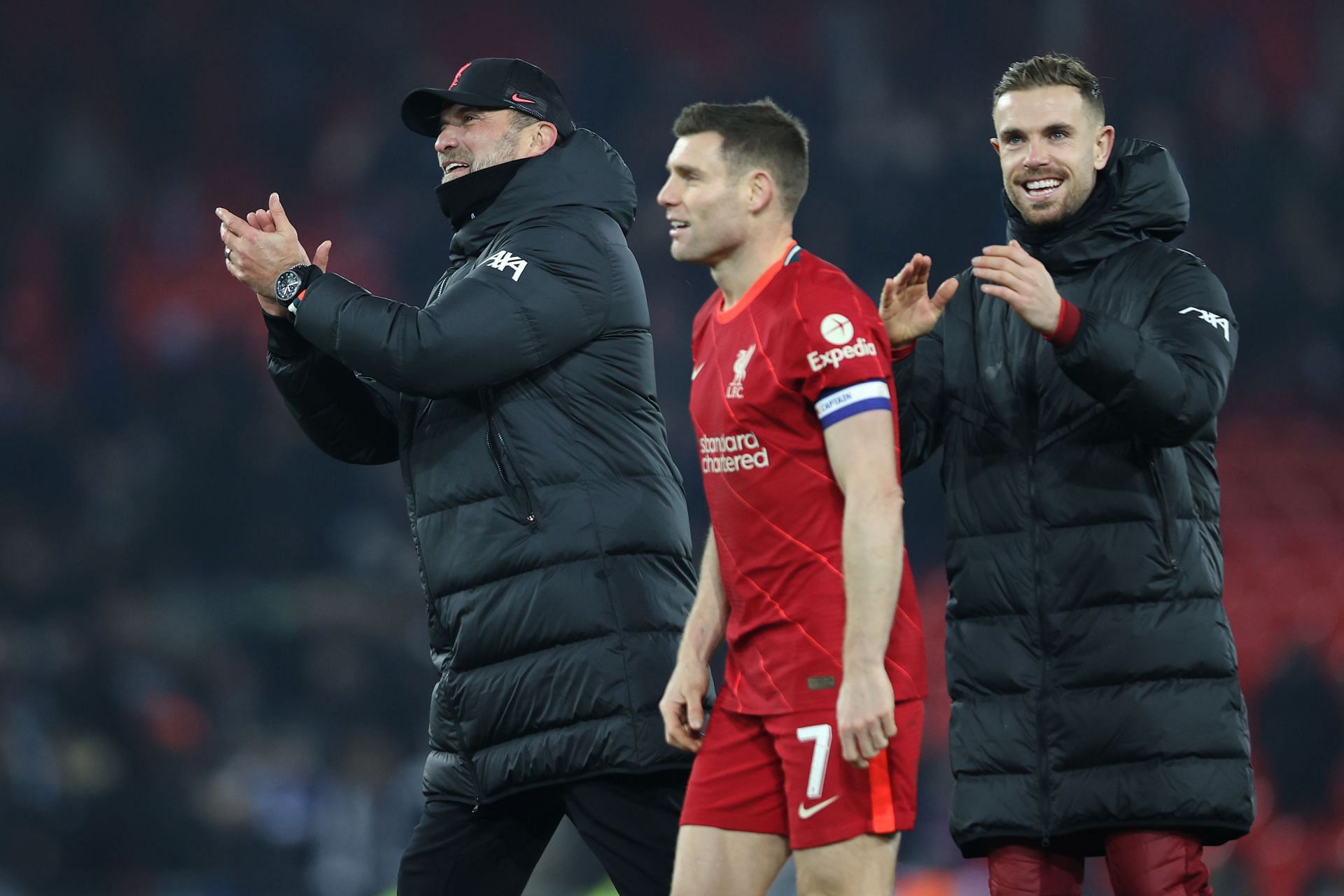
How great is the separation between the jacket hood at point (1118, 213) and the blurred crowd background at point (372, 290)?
190 inches

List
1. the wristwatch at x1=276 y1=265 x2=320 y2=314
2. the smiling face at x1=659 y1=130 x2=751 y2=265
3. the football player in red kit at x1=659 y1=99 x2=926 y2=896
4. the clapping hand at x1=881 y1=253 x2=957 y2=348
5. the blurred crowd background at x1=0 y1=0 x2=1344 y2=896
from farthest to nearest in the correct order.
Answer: the blurred crowd background at x1=0 y1=0 x2=1344 y2=896 → the wristwatch at x1=276 y1=265 x2=320 y2=314 → the clapping hand at x1=881 y1=253 x2=957 y2=348 → the smiling face at x1=659 y1=130 x2=751 y2=265 → the football player in red kit at x1=659 y1=99 x2=926 y2=896

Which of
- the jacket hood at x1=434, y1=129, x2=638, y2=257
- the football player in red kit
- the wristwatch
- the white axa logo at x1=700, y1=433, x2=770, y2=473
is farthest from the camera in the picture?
the jacket hood at x1=434, y1=129, x2=638, y2=257

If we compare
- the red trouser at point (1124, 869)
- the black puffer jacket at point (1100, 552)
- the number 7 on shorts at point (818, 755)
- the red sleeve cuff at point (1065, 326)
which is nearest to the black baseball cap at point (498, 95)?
the black puffer jacket at point (1100, 552)

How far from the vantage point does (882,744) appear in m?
2.57

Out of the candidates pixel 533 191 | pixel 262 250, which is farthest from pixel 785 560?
pixel 262 250

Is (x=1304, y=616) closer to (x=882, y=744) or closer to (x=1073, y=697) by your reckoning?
(x=1073, y=697)

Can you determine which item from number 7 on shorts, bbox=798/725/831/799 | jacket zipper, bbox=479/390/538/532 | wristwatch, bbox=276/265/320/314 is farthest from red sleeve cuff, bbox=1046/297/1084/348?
wristwatch, bbox=276/265/320/314

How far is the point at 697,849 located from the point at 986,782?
0.65 meters

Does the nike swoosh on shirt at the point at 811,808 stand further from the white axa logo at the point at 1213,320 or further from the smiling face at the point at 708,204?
the white axa logo at the point at 1213,320

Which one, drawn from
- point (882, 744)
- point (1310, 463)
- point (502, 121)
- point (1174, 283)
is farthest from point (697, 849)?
point (1310, 463)

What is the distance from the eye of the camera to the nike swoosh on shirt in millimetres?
2656

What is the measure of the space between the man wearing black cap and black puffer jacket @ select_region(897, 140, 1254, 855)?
1.96 feet

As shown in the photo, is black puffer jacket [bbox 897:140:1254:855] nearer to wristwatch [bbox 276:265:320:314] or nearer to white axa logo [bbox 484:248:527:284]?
white axa logo [bbox 484:248:527:284]

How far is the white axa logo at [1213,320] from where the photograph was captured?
3.04 meters
